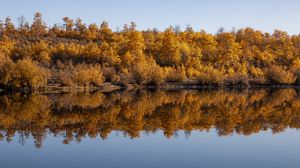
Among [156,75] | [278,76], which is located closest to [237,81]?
[278,76]

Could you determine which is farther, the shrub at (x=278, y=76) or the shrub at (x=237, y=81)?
the shrub at (x=278, y=76)

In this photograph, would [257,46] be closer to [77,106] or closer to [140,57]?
[140,57]

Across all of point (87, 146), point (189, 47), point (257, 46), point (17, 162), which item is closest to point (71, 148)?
point (87, 146)

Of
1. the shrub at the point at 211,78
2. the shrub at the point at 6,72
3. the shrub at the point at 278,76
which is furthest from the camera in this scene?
the shrub at the point at 278,76

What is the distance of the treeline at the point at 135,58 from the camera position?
49.0 meters

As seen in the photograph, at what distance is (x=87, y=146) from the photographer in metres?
16.6

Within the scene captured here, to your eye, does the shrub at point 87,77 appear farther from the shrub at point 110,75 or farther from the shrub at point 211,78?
the shrub at point 211,78

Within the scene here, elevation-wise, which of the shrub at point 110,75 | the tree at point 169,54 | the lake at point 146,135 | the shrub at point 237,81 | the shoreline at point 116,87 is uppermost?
the tree at point 169,54

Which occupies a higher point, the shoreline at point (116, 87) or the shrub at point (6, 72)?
the shrub at point (6, 72)

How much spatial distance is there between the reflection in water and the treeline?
49.3 feet

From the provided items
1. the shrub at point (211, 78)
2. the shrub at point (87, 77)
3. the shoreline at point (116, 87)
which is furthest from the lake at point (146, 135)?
the shrub at point (211, 78)

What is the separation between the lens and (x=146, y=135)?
19406 mm

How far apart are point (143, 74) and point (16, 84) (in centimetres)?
1771

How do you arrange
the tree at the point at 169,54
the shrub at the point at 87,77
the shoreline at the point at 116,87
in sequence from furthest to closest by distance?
the tree at the point at 169,54
the shrub at the point at 87,77
the shoreline at the point at 116,87
